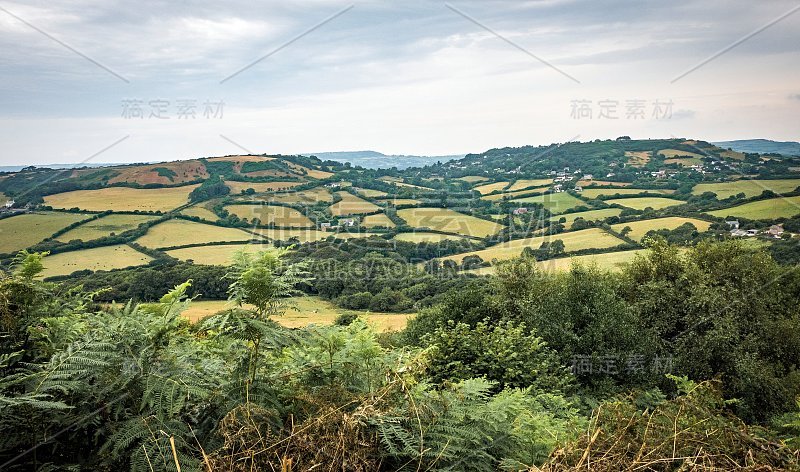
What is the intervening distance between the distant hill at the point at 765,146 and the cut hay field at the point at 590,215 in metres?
39.3

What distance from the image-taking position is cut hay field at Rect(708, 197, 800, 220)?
5050cm

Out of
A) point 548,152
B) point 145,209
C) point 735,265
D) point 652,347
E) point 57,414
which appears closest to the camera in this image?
point 57,414

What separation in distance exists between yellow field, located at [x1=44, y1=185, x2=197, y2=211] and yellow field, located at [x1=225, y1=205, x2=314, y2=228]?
955 centimetres

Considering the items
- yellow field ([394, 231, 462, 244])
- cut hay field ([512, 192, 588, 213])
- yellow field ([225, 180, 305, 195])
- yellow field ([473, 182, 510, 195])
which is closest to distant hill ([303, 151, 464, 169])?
yellow field ([473, 182, 510, 195])

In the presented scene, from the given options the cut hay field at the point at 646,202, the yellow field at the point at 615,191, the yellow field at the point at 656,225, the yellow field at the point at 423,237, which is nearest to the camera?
the yellow field at the point at 656,225

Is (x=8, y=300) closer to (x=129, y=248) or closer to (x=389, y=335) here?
(x=389, y=335)

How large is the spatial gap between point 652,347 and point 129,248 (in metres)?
47.7

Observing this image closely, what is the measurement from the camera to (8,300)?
3359mm

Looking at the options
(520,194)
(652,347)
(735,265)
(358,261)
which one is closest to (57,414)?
(652,347)

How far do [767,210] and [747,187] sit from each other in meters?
16.1

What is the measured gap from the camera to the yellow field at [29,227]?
3667 cm

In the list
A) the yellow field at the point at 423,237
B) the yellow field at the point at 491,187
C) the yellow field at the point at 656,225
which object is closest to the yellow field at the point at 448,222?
the yellow field at the point at 423,237

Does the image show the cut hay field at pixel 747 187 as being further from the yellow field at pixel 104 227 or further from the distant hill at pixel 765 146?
the yellow field at pixel 104 227

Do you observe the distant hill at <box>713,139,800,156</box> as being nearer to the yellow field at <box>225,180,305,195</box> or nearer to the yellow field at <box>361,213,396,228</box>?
the yellow field at <box>361,213,396,228</box>
